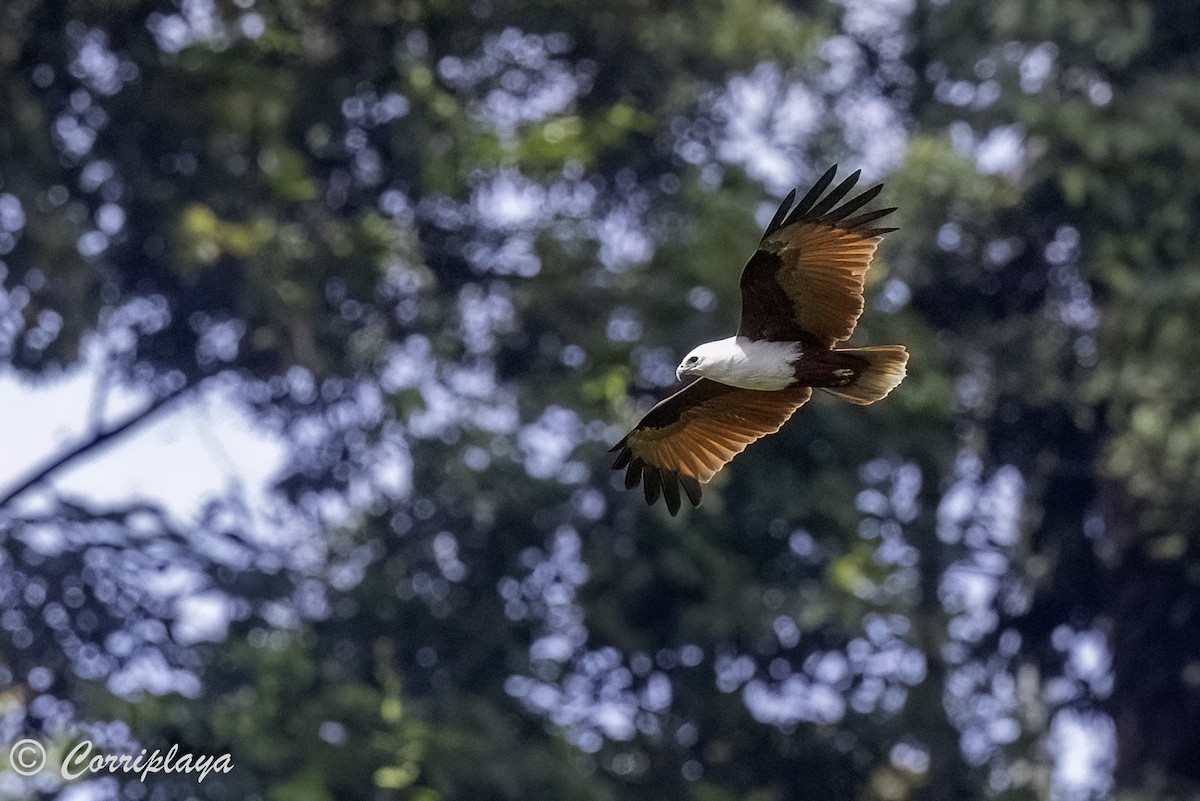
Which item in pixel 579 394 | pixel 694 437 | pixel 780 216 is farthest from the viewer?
pixel 579 394

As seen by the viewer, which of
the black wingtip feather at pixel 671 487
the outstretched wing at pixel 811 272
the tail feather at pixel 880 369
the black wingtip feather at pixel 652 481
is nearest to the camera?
the outstretched wing at pixel 811 272

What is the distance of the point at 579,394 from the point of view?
15.3 metres

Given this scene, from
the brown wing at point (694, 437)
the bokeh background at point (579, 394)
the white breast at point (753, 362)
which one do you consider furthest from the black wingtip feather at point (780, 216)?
the bokeh background at point (579, 394)

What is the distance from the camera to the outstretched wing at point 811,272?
26.0 feet

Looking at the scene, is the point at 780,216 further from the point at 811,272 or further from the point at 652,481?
the point at 652,481

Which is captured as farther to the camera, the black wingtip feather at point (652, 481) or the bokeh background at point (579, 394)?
the bokeh background at point (579, 394)

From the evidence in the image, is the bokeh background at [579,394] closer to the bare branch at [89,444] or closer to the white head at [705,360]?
the bare branch at [89,444]

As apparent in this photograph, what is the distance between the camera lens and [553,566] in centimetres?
1686

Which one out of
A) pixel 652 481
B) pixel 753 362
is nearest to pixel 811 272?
pixel 753 362

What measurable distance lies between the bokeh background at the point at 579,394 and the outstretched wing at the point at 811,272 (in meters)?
6.28

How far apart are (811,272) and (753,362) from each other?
15.8 inches

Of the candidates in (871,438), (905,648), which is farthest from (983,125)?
(905,648)

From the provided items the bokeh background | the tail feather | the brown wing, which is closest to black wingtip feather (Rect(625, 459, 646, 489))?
the brown wing

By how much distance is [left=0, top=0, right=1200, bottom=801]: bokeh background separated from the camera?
51.2 feet
